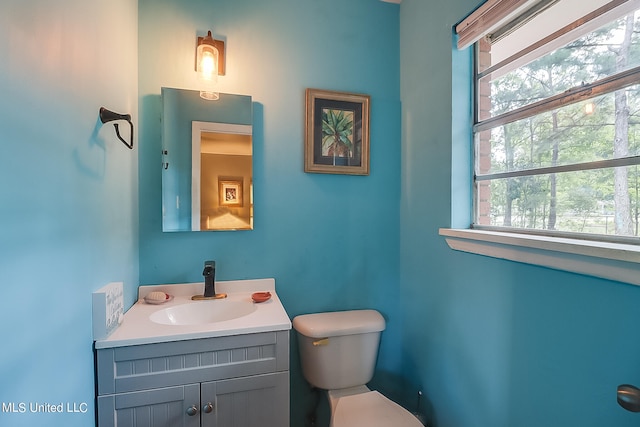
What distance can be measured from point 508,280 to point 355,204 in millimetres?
823

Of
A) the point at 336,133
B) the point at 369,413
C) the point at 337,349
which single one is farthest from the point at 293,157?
the point at 369,413

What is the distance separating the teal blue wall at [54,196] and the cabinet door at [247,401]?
0.36 metres

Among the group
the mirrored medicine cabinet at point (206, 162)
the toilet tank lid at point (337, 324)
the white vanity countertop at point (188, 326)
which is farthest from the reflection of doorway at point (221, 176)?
the toilet tank lid at point (337, 324)

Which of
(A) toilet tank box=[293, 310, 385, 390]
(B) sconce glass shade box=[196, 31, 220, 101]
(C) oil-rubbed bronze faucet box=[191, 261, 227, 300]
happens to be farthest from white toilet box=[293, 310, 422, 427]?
(B) sconce glass shade box=[196, 31, 220, 101]

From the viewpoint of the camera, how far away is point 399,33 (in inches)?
66.5

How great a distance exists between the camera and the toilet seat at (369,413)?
3.92 ft

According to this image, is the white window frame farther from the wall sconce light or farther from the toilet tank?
the wall sconce light

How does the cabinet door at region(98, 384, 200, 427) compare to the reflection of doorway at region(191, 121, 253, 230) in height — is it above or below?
below

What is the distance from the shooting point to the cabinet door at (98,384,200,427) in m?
0.95

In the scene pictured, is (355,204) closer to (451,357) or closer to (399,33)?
(451,357)

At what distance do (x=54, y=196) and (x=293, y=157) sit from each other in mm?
998

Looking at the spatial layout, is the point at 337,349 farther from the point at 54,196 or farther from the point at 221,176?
the point at 54,196

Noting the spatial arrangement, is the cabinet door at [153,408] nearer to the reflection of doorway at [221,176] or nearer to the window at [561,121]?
the reflection of doorway at [221,176]

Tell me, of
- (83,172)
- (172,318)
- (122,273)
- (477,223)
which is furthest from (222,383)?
(477,223)
